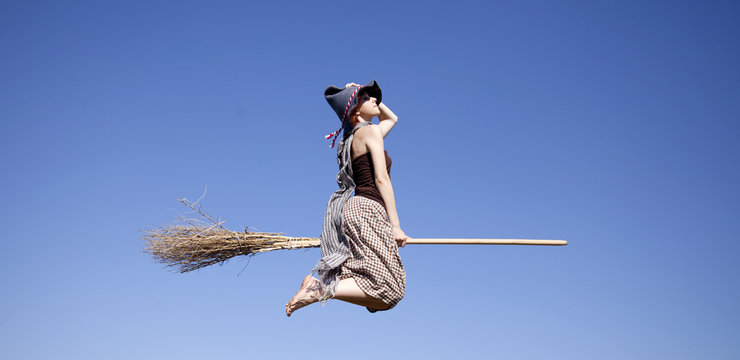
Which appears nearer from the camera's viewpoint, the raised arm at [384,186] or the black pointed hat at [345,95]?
the raised arm at [384,186]

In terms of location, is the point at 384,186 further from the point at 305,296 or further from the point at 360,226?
the point at 305,296

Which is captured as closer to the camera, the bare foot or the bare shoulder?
the bare foot

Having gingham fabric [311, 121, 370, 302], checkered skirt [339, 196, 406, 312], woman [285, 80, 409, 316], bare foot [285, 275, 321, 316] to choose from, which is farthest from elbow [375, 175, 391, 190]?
bare foot [285, 275, 321, 316]

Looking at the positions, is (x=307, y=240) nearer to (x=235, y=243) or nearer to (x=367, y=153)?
(x=235, y=243)

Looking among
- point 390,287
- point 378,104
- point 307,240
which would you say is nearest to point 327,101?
point 378,104

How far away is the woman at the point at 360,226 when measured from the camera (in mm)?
4912

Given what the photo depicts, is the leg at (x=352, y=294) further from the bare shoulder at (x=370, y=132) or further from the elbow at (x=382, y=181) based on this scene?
the bare shoulder at (x=370, y=132)

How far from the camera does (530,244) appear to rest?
214 inches

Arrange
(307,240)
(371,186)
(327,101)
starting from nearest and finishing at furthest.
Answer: (371,186)
(327,101)
(307,240)

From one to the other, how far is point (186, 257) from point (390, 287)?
2.09m

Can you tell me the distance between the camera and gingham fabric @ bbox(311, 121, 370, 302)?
496cm

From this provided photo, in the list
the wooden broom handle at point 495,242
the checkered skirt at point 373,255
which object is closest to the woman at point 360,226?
the checkered skirt at point 373,255

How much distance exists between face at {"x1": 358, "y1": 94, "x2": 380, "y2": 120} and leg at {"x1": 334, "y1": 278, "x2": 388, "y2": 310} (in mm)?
1267

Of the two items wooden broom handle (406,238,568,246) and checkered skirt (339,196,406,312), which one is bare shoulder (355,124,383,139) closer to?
checkered skirt (339,196,406,312)
